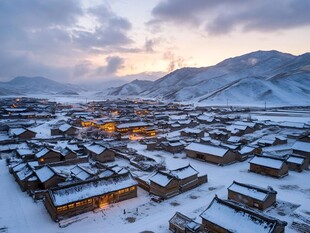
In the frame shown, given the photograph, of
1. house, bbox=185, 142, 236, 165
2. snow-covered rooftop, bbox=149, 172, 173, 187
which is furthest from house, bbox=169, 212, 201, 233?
house, bbox=185, 142, 236, 165

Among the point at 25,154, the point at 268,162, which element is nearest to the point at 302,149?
the point at 268,162

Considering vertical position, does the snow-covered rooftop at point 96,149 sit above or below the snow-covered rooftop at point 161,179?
above

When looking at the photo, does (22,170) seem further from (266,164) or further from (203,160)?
(266,164)

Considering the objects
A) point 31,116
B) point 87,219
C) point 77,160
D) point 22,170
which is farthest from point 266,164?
point 31,116

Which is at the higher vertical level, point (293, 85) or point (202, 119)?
point (293, 85)

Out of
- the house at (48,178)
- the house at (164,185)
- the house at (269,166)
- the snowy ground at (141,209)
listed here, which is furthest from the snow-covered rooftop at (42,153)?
the house at (269,166)

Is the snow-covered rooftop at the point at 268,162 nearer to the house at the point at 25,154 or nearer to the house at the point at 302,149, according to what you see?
the house at the point at 302,149

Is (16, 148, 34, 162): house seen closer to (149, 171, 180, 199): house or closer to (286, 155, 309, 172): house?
(149, 171, 180, 199): house
